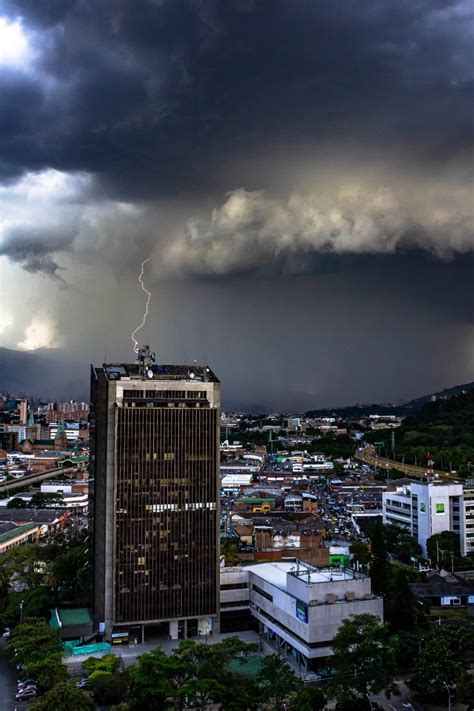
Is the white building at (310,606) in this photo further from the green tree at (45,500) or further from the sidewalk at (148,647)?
the green tree at (45,500)

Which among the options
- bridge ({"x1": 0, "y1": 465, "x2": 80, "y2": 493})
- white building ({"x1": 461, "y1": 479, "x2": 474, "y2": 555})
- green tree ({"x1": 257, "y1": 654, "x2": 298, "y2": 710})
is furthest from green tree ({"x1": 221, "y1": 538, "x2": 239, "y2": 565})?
bridge ({"x1": 0, "y1": 465, "x2": 80, "y2": 493})

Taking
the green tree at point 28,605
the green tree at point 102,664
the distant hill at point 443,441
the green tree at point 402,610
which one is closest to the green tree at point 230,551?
the green tree at point 28,605

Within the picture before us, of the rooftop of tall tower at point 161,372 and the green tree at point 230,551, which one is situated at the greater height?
the rooftop of tall tower at point 161,372

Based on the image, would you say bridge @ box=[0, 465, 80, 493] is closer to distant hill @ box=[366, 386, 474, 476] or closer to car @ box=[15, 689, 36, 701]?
distant hill @ box=[366, 386, 474, 476]

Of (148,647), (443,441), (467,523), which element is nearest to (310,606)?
(148,647)

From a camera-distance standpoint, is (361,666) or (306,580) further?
(306,580)

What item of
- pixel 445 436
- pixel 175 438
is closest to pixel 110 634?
pixel 175 438

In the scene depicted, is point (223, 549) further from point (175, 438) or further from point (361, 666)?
point (361, 666)
